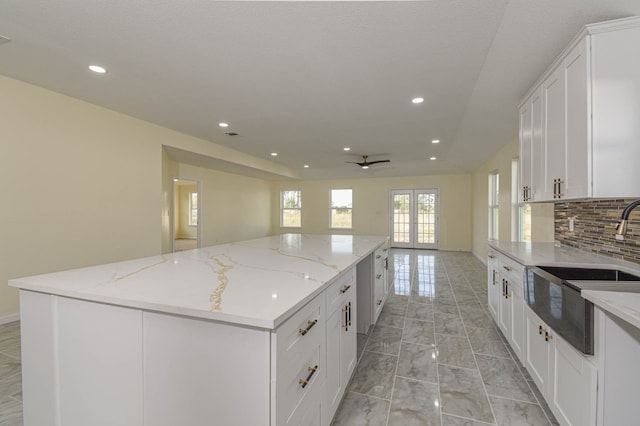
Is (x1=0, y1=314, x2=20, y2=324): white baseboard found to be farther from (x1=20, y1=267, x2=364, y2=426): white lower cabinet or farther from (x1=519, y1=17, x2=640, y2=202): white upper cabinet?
(x1=519, y1=17, x2=640, y2=202): white upper cabinet

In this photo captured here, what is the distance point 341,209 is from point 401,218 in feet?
6.74

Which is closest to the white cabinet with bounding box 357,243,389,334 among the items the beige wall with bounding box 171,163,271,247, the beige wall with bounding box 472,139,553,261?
the beige wall with bounding box 472,139,553,261

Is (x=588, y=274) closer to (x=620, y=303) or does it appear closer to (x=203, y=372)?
(x=620, y=303)

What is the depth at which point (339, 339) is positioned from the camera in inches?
64.6

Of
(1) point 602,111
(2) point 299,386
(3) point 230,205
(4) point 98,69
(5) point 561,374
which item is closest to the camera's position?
(2) point 299,386

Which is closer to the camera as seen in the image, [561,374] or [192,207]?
[561,374]

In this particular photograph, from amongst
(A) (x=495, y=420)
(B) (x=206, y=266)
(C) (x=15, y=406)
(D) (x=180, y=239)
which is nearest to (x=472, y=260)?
(A) (x=495, y=420)

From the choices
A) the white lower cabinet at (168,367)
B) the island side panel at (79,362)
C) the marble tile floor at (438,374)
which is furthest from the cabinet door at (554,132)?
the island side panel at (79,362)

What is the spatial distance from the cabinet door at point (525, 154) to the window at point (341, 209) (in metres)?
6.73

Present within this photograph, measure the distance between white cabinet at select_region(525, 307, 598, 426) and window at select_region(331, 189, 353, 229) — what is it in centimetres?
758

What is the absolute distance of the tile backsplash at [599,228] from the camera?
6.01 ft

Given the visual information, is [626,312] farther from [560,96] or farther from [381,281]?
[381,281]

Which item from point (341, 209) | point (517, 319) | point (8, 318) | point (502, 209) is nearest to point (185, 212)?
point (341, 209)

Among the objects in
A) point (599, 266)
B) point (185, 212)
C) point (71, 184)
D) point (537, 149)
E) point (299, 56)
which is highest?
point (299, 56)
